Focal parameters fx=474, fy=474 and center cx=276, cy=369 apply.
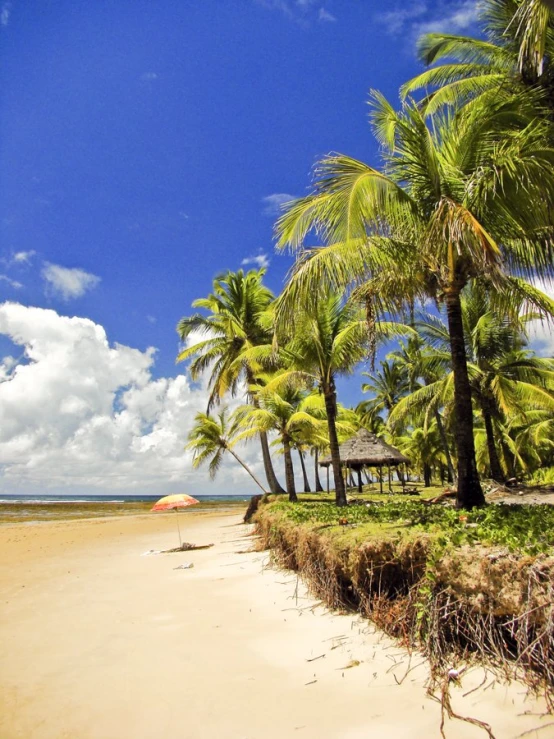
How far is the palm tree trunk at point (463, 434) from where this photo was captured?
6516mm

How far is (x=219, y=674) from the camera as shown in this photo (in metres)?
3.94

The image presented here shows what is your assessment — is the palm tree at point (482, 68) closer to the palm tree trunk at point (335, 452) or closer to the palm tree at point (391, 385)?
the palm tree trunk at point (335, 452)

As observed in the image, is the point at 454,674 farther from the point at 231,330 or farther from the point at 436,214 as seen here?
the point at 231,330

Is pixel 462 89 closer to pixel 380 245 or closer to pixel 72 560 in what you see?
pixel 380 245

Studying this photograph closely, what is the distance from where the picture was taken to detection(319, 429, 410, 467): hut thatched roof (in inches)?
720

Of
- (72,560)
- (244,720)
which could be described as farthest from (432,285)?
(72,560)

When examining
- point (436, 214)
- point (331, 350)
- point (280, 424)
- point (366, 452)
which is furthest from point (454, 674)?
point (366, 452)

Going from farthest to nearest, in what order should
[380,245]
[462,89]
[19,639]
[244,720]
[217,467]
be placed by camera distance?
1. [217,467]
2. [462,89]
3. [380,245]
4. [19,639]
5. [244,720]

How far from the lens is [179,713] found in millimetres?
3385

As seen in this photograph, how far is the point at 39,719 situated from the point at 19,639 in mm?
2227

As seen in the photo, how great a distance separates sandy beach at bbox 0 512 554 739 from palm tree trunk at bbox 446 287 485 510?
2.60 meters

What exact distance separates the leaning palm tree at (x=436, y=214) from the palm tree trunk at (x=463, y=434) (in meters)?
0.01

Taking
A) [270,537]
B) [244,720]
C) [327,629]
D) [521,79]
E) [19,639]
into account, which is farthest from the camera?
[270,537]

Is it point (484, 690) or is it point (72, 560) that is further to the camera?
point (72, 560)
